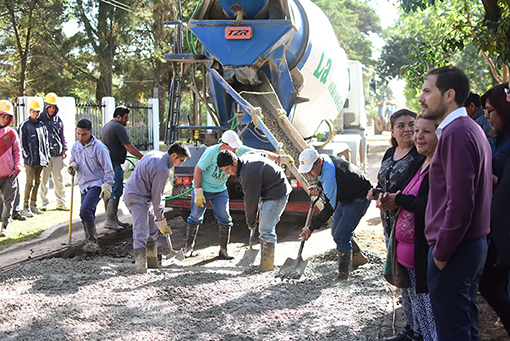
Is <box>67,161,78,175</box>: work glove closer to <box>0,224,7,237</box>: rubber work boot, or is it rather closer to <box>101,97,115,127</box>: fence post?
<box>0,224,7,237</box>: rubber work boot

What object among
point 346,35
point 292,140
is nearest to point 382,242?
point 292,140

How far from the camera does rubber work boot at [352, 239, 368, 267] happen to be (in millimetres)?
5863

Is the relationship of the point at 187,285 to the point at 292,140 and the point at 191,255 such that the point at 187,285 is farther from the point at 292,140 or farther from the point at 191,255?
the point at 292,140

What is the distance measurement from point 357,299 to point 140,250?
2.39 meters

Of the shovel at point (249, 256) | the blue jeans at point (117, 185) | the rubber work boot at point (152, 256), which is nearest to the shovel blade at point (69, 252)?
the rubber work boot at point (152, 256)

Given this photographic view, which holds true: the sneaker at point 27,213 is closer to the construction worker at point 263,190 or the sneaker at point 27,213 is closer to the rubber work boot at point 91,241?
the rubber work boot at point 91,241

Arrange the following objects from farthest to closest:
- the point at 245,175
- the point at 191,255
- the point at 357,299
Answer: the point at 191,255, the point at 245,175, the point at 357,299

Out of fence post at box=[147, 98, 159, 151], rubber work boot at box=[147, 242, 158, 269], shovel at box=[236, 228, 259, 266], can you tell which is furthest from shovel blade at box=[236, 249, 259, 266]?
fence post at box=[147, 98, 159, 151]

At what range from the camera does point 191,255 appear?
6.63 m

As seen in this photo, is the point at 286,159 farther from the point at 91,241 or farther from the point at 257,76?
the point at 91,241

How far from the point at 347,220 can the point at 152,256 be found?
230 centimetres

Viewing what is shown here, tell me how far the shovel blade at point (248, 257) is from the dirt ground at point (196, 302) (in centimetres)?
10

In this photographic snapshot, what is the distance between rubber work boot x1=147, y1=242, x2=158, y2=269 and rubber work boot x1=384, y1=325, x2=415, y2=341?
10.2ft

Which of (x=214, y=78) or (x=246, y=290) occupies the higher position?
(x=214, y=78)
